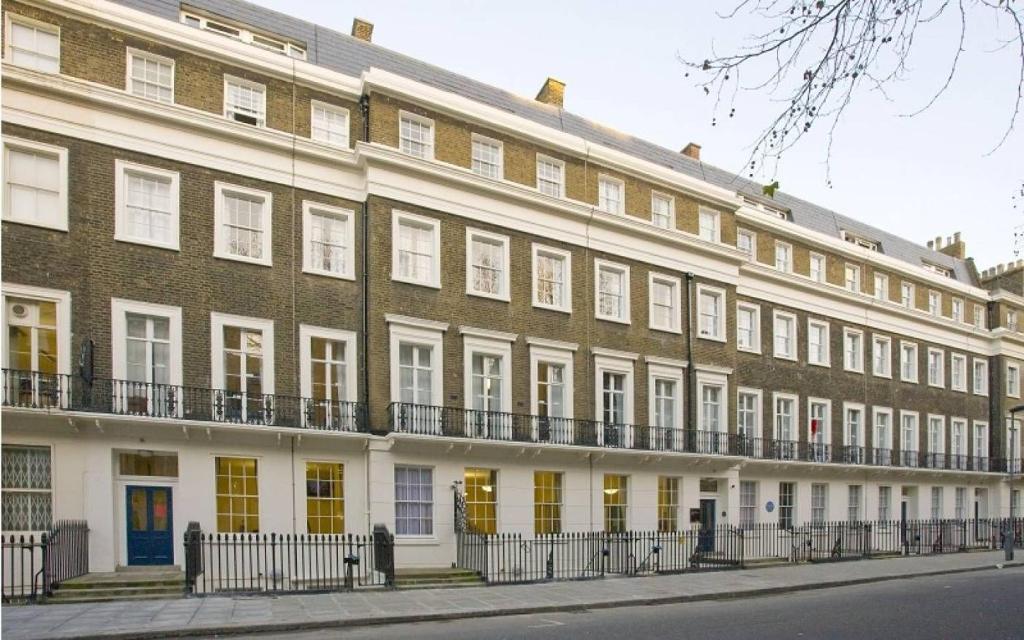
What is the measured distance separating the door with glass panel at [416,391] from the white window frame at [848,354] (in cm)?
→ 1969

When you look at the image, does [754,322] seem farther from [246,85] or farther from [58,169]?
[58,169]

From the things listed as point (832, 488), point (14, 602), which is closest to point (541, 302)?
point (14, 602)

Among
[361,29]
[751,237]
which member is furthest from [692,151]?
[361,29]

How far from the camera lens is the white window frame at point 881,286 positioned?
3359 cm

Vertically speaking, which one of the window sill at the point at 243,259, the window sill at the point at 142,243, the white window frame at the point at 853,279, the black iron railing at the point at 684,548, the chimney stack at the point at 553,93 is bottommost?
the black iron railing at the point at 684,548

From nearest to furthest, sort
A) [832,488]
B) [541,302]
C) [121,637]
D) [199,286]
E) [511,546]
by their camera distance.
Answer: [121,637] < [199,286] < [511,546] < [541,302] < [832,488]

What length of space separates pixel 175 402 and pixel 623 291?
13130mm

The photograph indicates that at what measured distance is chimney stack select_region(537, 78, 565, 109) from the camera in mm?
26828

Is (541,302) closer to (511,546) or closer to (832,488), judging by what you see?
(511,546)

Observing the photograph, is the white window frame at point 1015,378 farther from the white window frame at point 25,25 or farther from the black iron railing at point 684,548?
the white window frame at point 25,25

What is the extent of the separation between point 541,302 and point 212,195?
29.9 ft

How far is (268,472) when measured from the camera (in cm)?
1741

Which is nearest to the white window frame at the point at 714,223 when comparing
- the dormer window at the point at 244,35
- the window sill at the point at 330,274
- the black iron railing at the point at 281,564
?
the window sill at the point at 330,274

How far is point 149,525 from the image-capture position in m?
16.4
